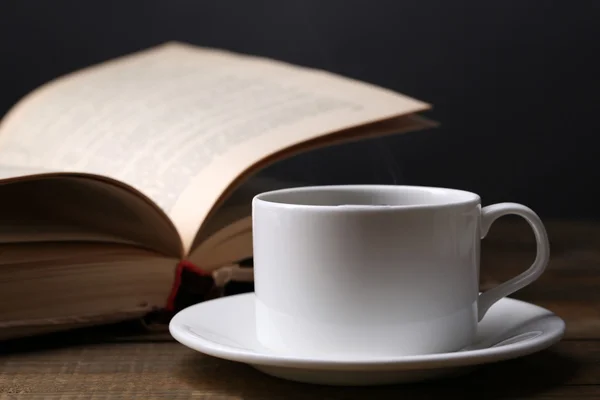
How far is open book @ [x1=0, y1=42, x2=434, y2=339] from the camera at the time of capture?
65 centimetres

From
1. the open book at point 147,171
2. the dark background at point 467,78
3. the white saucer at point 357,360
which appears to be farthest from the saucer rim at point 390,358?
the dark background at point 467,78

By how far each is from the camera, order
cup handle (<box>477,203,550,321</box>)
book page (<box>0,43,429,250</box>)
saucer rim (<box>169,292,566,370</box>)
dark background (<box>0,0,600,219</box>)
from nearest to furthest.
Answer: saucer rim (<box>169,292,566,370</box>), cup handle (<box>477,203,550,321</box>), book page (<box>0,43,429,250</box>), dark background (<box>0,0,600,219</box>)

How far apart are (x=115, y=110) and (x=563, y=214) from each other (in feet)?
2.45

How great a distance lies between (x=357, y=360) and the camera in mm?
462

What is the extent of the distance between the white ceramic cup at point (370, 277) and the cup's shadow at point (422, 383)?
21 millimetres

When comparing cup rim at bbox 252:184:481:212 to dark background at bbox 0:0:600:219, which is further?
dark background at bbox 0:0:600:219

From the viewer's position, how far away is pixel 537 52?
1349 mm

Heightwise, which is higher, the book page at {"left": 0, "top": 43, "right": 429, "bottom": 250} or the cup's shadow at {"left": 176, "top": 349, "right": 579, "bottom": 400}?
the book page at {"left": 0, "top": 43, "right": 429, "bottom": 250}

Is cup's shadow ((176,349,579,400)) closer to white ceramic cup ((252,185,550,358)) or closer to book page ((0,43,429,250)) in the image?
white ceramic cup ((252,185,550,358))

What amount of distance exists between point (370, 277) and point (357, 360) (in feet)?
0.21

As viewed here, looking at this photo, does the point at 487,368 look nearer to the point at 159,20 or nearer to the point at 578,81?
the point at 578,81

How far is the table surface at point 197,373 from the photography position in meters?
0.51

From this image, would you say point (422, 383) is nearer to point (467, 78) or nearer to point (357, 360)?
point (357, 360)

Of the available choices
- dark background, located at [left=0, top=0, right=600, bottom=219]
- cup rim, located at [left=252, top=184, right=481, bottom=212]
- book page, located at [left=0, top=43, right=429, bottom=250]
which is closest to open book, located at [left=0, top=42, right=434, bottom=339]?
book page, located at [left=0, top=43, right=429, bottom=250]
